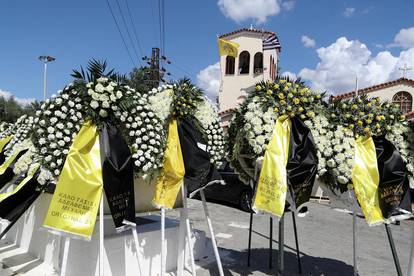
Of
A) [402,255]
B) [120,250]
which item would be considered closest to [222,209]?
[402,255]

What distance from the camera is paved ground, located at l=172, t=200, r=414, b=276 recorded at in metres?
4.82

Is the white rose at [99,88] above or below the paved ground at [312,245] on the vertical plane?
above

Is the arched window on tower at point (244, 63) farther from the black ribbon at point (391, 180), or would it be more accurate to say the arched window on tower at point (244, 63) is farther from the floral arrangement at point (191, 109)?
the black ribbon at point (391, 180)

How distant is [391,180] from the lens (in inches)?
145

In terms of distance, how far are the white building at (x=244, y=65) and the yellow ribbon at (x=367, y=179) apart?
15.8 meters

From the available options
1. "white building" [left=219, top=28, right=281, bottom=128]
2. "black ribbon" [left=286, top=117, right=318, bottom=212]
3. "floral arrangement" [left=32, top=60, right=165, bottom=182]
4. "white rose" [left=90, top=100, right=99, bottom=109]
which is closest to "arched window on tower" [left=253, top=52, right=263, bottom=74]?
"white building" [left=219, top=28, right=281, bottom=128]

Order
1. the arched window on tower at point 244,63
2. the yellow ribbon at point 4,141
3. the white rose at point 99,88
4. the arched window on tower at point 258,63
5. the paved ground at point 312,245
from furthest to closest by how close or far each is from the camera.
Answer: the arched window on tower at point 244,63 < the arched window on tower at point 258,63 < the yellow ribbon at point 4,141 < the paved ground at point 312,245 < the white rose at point 99,88

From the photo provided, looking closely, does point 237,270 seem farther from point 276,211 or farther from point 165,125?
point 165,125

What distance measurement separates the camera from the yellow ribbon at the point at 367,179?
3.62 meters

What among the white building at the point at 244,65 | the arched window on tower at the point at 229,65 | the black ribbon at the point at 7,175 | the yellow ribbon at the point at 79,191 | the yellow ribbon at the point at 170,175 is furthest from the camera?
the arched window on tower at the point at 229,65

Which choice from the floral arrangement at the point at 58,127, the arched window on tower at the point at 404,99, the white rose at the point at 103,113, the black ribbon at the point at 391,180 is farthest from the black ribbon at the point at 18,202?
the arched window on tower at the point at 404,99

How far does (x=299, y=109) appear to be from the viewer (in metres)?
3.49

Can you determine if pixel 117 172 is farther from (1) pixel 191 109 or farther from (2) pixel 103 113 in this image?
(1) pixel 191 109

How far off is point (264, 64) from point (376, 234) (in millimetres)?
13818
